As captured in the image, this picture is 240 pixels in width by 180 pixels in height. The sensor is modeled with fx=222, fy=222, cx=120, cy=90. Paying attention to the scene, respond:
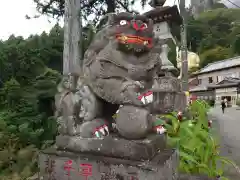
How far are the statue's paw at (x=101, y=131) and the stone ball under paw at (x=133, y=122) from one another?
0.17 metres

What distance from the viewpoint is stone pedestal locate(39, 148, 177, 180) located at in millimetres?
1418

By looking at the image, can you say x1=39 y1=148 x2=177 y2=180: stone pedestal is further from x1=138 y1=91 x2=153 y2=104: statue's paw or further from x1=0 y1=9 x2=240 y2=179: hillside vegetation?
x1=0 y1=9 x2=240 y2=179: hillside vegetation

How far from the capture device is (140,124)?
153cm

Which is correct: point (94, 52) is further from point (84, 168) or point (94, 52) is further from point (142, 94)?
point (84, 168)

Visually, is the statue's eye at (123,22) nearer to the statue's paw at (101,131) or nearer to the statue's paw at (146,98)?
the statue's paw at (146,98)

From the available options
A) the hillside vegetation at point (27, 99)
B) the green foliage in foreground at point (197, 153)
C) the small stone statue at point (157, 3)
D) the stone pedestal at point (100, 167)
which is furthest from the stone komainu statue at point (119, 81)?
the small stone statue at point (157, 3)

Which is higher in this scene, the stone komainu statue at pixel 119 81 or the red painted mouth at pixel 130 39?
the red painted mouth at pixel 130 39

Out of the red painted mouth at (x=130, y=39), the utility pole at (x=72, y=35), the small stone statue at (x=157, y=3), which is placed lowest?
the red painted mouth at (x=130, y=39)

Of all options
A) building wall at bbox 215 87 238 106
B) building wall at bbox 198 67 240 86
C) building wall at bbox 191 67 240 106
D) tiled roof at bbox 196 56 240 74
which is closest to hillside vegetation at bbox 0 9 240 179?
→ building wall at bbox 191 67 240 106

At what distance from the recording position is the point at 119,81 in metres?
1.66

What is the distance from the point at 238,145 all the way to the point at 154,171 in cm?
460

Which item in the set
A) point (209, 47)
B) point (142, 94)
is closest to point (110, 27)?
point (142, 94)

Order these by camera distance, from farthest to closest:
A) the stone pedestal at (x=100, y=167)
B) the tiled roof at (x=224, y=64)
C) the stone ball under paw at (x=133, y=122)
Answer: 1. the tiled roof at (x=224, y=64)
2. the stone ball under paw at (x=133, y=122)
3. the stone pedestal at (x=100, y=167)

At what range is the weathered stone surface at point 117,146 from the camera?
1.49 meters
